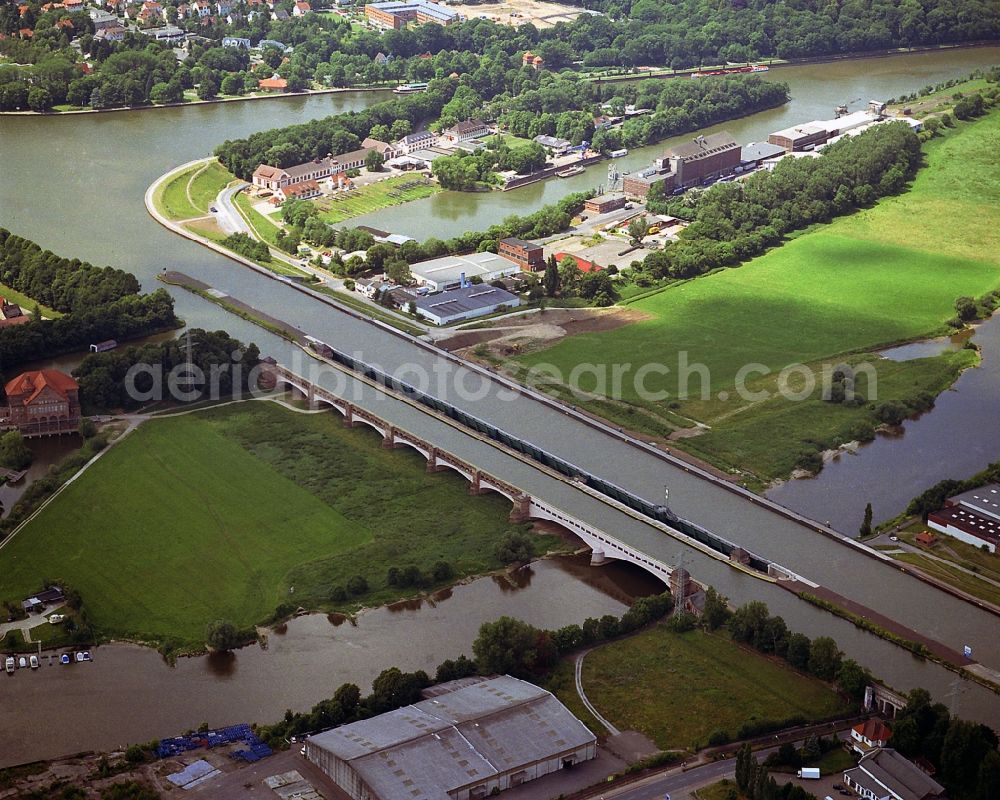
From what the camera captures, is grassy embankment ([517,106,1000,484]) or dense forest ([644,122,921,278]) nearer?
grassy embankment ([517,106,1000,484])

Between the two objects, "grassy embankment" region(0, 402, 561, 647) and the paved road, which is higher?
the paved road

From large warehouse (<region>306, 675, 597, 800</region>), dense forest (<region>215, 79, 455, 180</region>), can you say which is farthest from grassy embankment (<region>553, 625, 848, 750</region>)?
dense forest (<region>215, 79, 455, 180</region>)

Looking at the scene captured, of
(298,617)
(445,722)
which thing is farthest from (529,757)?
(298,617)

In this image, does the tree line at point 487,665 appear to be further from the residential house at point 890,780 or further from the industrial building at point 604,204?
the industrial building at point 604,204

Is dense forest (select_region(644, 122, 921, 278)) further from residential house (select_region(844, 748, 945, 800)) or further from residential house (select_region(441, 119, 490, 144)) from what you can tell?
residential house (select_region(844, 748, 945, 800))

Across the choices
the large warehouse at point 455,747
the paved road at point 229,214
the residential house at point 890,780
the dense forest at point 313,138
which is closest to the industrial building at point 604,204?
the dense forest at point 313,138

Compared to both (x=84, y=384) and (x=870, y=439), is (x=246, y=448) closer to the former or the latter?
(x=84, y=384)

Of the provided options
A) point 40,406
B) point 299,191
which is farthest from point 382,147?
point 40,406

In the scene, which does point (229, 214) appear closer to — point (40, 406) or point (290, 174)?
point (290, 174)
